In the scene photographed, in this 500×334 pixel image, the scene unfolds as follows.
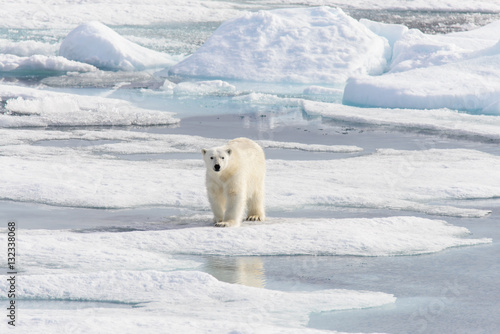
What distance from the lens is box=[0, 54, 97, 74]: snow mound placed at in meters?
15.5

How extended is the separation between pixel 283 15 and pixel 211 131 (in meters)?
6.72

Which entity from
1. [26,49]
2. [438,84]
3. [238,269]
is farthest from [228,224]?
[26,49]

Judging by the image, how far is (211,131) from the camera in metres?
9.77

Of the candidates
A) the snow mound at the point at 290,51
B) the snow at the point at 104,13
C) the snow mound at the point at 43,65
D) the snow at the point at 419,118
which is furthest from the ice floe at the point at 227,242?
the snow at the point at 104,13

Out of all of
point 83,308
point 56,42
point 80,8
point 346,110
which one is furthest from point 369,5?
point 83,308

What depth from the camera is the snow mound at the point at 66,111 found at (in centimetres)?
1016

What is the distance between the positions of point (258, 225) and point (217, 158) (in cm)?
59

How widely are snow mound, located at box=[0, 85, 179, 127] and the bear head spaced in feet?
18.7

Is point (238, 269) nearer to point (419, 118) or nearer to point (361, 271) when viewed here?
point (361, 271)

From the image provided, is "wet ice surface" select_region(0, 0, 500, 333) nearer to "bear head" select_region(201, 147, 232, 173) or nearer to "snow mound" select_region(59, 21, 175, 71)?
"bear head" select_region(201, 147, 232, 173)

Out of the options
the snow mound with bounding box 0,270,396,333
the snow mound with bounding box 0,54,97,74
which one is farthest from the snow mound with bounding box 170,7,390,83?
the snow mound with bounding box 0,270,396,333

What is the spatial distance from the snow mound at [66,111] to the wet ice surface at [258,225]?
33mm

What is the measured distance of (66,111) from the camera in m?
10.8

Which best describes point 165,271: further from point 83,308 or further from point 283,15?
point 283,15
